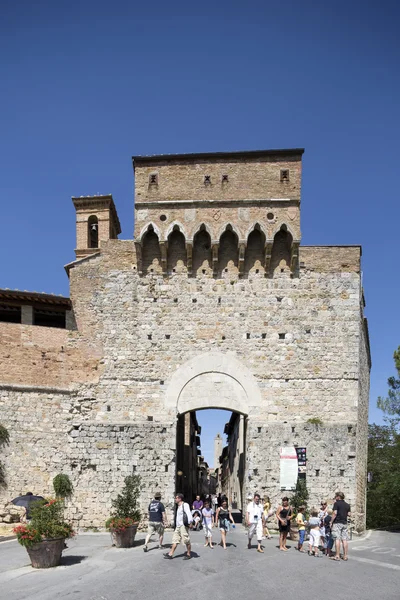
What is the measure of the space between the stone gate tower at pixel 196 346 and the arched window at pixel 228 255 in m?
0.05

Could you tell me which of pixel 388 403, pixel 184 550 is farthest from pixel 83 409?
pixel 388 403

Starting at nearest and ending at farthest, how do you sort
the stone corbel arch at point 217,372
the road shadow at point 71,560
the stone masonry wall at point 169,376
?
the road shadow at point 71,560
the stone masonry wall at point 169,376
the stone corbel arch at point 217,372

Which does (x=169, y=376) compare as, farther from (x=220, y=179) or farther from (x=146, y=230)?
(x=220, y=179)

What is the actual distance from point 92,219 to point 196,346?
11573 millimetres

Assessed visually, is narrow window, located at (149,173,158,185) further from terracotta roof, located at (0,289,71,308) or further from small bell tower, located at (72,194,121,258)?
small bell tower, located at (72,194,121,258)

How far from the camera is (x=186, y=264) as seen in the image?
21.4 m

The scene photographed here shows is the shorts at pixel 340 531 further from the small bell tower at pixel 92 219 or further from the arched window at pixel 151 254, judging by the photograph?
the small bell tower at pixel 92 219

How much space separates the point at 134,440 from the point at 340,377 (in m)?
7.67

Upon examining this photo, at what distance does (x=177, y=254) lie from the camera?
21.5m

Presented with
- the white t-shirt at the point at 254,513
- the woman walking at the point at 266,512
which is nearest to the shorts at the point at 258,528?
the white t-shirt at the point at 254,513

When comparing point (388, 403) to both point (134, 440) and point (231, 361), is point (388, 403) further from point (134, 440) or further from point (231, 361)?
point (134, 440)

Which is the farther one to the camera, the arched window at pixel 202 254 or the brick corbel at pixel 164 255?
the arched window at pixel 202 254

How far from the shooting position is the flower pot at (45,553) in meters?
11.8

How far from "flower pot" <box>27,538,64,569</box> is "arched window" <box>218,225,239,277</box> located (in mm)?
11905
